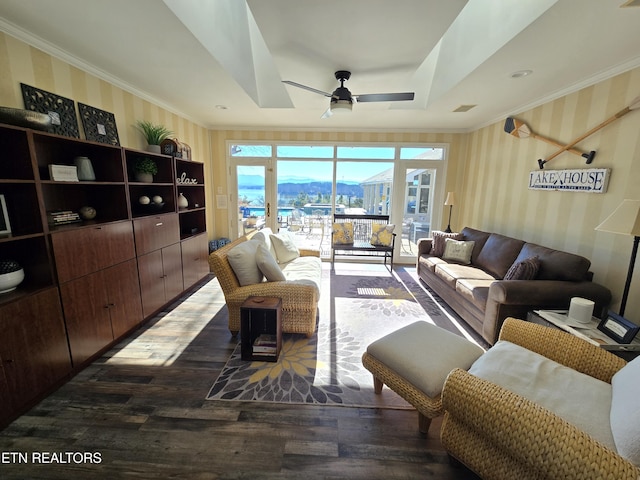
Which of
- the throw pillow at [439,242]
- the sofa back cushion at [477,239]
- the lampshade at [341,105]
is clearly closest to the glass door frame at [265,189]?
the lampshade at [341,105]

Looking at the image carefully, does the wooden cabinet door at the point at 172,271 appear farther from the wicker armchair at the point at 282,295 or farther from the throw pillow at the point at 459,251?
the throw pillow at the point at 459,251

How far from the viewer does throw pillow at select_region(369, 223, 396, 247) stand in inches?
187

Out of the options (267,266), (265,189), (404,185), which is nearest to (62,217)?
(267,266)

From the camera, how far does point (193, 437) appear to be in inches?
60.5

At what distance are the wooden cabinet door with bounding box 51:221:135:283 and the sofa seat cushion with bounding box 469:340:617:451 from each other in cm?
281

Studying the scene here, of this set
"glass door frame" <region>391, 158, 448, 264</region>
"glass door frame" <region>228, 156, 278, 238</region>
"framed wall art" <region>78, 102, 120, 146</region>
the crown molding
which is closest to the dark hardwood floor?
"framed wall art" <region>78, 102, 120, 146</region>

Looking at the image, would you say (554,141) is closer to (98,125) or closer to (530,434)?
(530,434)

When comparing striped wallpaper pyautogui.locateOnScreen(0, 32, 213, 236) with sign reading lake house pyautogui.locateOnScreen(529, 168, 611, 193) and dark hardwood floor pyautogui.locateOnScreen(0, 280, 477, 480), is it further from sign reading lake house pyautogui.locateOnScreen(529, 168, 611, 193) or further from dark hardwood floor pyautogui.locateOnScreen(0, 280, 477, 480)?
sign reading lake house pyautogui.locateOnScreen(529, 168, 611, 193)

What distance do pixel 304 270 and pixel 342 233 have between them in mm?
1915

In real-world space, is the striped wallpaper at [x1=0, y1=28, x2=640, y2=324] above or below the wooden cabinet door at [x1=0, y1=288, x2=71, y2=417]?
above

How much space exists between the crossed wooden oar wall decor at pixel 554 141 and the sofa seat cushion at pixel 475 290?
1546mm

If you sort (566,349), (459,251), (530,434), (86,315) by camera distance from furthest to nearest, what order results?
(459,251)
(86,315)
(566,349)
(530,434)

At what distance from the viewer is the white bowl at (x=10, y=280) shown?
1.64 m

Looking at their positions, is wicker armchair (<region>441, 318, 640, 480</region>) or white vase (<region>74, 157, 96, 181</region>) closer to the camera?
wicker armchair (<region>441, 318, 640, 480</region>)
